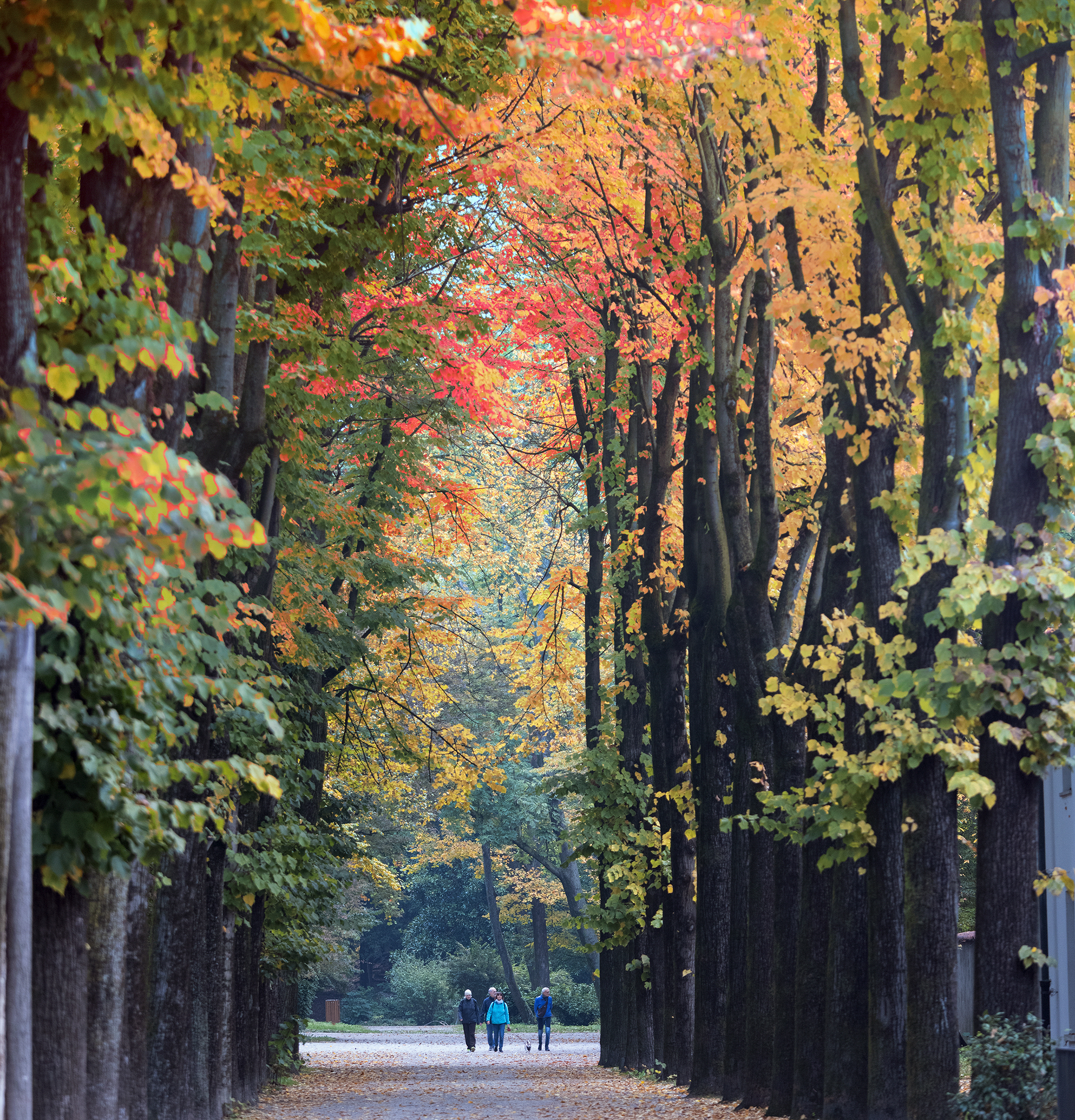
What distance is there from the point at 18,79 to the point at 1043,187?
7024 millimetres

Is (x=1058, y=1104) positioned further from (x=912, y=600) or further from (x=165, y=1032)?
(x=165, y=1032)

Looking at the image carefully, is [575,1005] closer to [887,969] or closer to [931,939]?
[887,969]

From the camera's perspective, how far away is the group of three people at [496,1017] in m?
36.1

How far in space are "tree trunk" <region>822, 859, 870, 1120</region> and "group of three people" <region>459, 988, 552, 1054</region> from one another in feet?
80.5

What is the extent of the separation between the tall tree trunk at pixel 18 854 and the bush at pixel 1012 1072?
234 inches

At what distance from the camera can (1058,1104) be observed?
8500 millimetres

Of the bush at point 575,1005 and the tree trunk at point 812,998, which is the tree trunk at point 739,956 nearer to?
the tree trunk at point 812,998

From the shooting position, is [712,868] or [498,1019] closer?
[712,868]

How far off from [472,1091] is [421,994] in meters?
37.9

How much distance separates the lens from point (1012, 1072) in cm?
868

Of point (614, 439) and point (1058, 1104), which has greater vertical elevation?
point (614, 439)

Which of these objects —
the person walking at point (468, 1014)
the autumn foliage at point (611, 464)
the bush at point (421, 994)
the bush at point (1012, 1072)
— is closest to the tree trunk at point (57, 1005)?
the autumn foliage at point (611, 464)

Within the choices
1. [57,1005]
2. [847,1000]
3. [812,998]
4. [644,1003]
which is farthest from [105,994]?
[644,1003]

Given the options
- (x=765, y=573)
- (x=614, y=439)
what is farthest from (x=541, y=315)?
(x=765, y=573)
